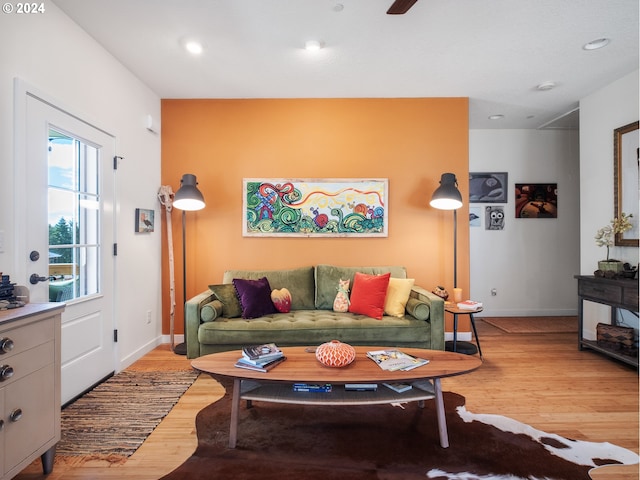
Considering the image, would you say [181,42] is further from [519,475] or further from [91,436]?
[519,475]

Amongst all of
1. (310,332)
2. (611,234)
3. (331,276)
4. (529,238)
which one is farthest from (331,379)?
(529,238)

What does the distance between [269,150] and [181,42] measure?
140 cm

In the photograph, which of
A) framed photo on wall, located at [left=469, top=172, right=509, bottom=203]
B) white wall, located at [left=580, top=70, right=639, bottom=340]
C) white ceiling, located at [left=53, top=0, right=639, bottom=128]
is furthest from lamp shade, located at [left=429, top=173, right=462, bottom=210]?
framed photo on wall, located at [left=469, top=172, right=509, bottom=203]

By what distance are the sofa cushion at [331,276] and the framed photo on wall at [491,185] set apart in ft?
7.66

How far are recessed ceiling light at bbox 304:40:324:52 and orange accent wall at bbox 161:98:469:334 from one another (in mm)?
1044

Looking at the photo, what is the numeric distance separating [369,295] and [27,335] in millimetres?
2520

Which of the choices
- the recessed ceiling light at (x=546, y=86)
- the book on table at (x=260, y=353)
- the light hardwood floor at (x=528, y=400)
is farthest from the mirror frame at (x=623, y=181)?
the book on table at (x=260, y=353)

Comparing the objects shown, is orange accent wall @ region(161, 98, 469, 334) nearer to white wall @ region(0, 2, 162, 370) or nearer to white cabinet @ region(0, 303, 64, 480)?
white wall @ region(0, 2, 162, 370)

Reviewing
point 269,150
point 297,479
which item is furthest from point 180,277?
point 297,479

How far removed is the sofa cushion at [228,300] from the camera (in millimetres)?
3283

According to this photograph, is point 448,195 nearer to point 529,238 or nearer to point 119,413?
point 529,238

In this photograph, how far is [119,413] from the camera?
2387 millimetres

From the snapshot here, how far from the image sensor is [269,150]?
13.1 ft

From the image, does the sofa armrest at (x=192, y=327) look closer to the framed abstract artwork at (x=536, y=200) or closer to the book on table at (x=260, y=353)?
→ the book on table at (x=260, y=353)
